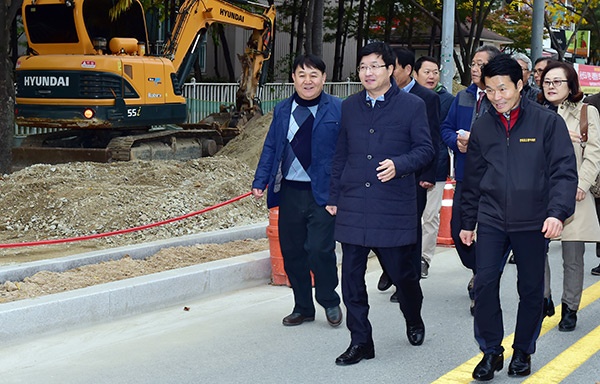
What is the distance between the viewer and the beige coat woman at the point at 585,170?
6676 mm

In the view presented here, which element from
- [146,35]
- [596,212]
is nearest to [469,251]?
[596,212]

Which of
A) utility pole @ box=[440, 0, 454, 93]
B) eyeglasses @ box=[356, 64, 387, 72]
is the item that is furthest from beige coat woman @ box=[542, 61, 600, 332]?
utility pole @ box=[440, 0, 454, 93]

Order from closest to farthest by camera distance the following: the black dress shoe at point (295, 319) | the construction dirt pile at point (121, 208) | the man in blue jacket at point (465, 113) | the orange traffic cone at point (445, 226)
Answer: the black dress shoe at point (295, 319)
the man in blue jacket at point (465, 113)
the construction dirt pile at point (121, 208)
the orange traffic cone at point (445, 226)

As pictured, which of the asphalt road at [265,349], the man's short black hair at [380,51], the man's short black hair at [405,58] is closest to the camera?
the asphalt road at [265,349]

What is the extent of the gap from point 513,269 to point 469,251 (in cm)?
288

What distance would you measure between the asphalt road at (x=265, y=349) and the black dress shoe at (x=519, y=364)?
0.18 ft

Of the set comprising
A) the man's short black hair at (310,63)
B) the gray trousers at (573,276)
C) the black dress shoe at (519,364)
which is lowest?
the black dress shoe at (519,364)

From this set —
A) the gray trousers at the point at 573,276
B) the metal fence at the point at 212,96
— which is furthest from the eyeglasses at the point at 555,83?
the metal fence at the point at 212,96

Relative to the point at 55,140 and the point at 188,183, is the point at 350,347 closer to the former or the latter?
the point at 188,183

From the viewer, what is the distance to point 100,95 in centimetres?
1625

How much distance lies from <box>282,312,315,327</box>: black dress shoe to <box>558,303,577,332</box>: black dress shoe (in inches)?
72.0

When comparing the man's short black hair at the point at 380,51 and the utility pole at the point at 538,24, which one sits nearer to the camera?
the man's short black hair at the point at 380,51

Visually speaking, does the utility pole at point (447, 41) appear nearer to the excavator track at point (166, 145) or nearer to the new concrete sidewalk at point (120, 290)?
the excavator track at point (166, 145)

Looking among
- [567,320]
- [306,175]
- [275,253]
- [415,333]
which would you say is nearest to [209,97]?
[275,253]
